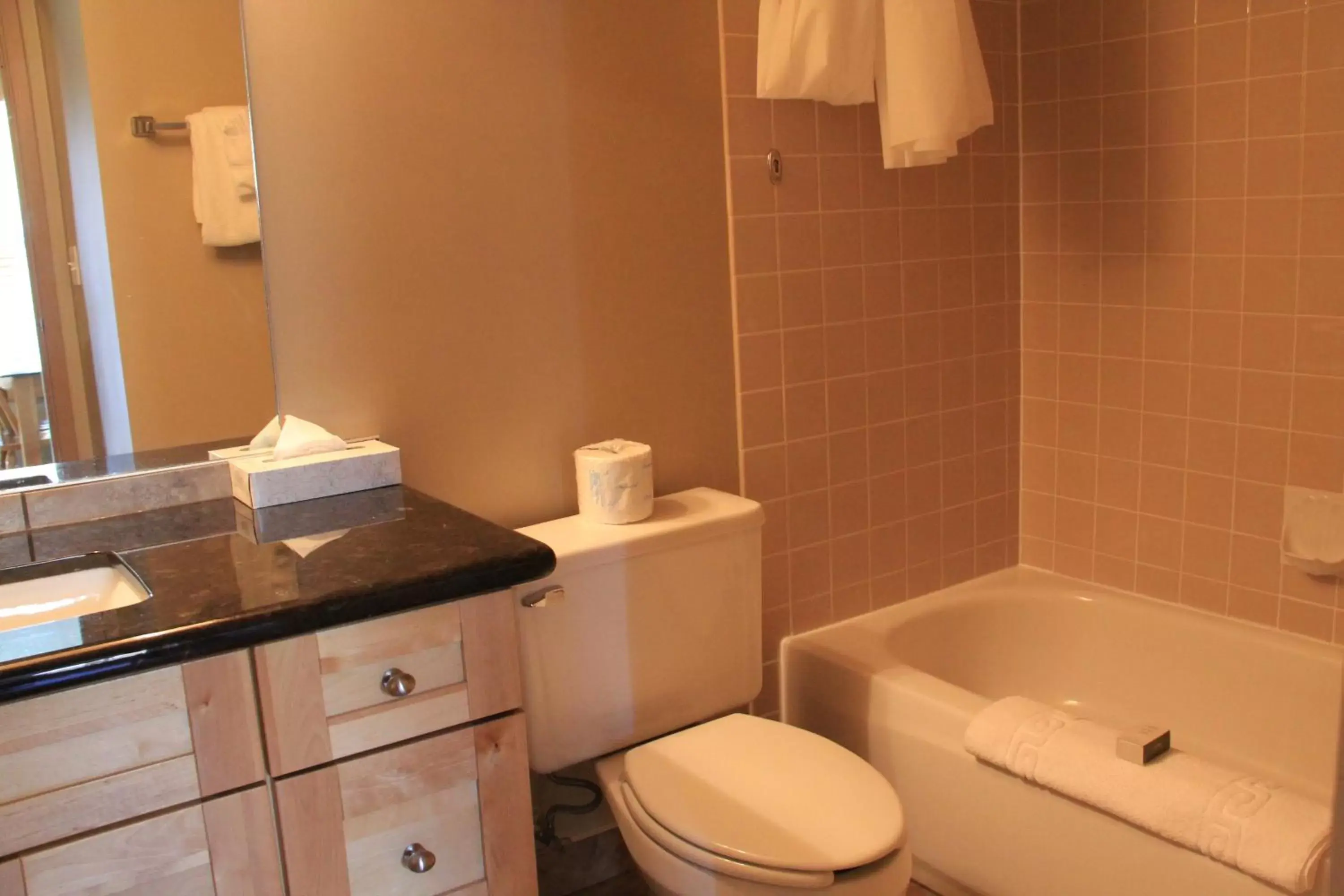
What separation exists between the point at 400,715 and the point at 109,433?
695 mm

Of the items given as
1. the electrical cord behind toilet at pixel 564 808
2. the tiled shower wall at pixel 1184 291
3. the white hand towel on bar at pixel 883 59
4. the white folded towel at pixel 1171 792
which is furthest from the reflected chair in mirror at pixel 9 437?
the tiled shower wall at pixel 1184 291

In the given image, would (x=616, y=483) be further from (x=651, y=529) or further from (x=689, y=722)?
(x=689, y=722)

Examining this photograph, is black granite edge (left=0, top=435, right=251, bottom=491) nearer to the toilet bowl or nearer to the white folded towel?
the toilet bowl

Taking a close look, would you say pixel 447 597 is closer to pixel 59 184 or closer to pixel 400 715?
pixel 400 715

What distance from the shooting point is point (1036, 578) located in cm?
266

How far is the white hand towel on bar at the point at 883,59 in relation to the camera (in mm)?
2000

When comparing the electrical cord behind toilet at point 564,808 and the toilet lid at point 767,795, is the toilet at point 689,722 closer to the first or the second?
the toilet lid at point 767,795

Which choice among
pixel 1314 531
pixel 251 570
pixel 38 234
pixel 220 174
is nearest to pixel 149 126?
pixel 220 174

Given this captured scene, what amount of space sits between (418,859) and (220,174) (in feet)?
3.33

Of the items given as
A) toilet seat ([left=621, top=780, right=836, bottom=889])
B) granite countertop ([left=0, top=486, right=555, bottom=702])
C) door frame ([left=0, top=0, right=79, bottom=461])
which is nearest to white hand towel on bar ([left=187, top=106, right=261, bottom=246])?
door frame ([left=0, top=0, right=79, bottom=461])

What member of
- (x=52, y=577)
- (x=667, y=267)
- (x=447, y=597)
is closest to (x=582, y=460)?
(x=667, y=267)

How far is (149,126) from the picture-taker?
1.63 meters

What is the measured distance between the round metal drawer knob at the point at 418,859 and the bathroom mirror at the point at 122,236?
73 centimetres

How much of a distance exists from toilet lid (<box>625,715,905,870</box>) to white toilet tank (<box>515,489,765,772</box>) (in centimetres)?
9
